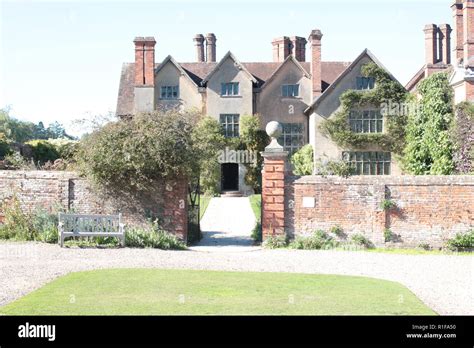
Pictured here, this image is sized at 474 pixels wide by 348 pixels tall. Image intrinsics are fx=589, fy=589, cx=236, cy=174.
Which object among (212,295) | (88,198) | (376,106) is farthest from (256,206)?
(212,295)

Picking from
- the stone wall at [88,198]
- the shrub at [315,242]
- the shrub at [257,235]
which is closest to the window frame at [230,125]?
the shrub at [257,235]

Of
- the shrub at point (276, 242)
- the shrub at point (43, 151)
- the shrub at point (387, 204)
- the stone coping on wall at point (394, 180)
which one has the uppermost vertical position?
the shrub at point (43, 151)

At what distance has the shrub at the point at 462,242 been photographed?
51.8 ft

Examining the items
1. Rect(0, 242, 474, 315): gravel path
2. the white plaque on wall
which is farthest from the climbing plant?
Rect(0, 242, 474, 315): gravel path

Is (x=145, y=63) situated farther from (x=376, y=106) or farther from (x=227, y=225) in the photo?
(x=227, y=225)

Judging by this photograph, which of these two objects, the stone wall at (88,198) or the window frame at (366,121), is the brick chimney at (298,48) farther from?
the stone wall at (88,198)

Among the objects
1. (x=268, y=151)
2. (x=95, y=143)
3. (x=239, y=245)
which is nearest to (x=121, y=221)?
(x=95, y=143)

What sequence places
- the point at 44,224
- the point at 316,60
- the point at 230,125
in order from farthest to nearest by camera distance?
1. the point at 230,125
2. the point at 316,60
3. the point at 44,224

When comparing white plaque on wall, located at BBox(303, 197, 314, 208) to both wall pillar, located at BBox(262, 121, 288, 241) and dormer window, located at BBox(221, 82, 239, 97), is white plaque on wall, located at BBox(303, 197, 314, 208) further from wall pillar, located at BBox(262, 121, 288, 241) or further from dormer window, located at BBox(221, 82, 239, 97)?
dormer window, located at BBox(221, 82, 239, 97)

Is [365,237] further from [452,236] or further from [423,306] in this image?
[423,306]

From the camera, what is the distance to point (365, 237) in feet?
52.6

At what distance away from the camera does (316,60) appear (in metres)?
35.9

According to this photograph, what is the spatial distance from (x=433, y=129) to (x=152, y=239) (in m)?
18.3

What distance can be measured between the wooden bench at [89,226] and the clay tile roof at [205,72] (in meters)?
22.2
